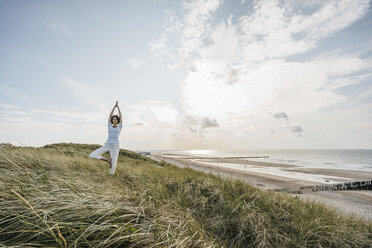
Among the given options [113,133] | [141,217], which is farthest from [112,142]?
[141,217]

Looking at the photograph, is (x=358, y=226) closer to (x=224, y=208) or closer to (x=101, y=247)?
(x=224, y=208)

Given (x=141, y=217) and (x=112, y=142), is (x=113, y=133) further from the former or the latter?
(x=141, y=217)

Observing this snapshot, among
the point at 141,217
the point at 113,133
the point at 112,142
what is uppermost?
the point at 113,133

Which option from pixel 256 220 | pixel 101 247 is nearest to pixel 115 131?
pixel 101 247

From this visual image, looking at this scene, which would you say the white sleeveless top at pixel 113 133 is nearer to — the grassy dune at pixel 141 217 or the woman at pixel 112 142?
the woman at pixel 112 142

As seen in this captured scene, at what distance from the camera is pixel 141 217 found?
265cm

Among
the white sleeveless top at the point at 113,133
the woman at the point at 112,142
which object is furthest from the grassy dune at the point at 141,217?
the white sleeveless top at the point at 113,133

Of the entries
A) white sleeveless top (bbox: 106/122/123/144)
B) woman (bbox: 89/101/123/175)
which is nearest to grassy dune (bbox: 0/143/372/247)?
woman (bbox: 89/101/123/175)

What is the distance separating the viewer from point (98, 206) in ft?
8.09

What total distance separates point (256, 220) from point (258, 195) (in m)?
1.69

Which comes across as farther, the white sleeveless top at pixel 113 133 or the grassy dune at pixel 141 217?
the white sleeveless top at pixel 113 133

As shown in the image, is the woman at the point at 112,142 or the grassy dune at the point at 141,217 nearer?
the grassy dune at the point at 141,217

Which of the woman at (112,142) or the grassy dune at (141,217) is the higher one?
the woman at (112,142)

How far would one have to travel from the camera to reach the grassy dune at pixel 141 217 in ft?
6.61
